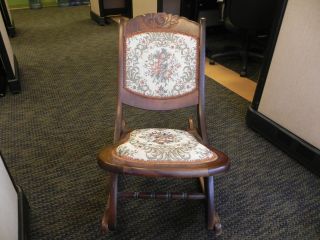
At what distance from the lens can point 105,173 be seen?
4.88ft

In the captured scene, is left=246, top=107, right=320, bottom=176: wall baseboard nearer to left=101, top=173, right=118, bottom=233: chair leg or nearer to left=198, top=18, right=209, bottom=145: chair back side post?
left=198, top=18, right=209, bottom=145: chair back side post

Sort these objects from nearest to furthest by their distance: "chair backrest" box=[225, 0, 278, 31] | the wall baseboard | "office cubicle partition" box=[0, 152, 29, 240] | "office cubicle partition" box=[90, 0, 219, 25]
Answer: "office cubicle partition" box=[0, 152, 29, 240] → the wall baseboard → "chair backrest" box=[225, 0, 278, 31] → "office cubicle partition" box=[90, 0, 219, 25]

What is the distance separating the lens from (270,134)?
5.59 feet

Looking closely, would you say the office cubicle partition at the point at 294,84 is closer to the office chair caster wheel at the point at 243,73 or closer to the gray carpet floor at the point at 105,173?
the gray carpet floor at the point at 105,173

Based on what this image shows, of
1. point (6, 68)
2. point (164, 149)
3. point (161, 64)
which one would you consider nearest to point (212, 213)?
point (164, 149)

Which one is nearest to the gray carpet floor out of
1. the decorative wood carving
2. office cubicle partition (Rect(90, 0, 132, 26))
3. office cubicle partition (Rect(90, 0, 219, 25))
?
the decorative wood carving

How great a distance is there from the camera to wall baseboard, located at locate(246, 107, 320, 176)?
149 centimetres

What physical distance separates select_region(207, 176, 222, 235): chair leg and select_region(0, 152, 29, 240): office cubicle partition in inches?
28.8

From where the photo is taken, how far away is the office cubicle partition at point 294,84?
1374 millimetres

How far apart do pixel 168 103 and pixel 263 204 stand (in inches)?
25.8

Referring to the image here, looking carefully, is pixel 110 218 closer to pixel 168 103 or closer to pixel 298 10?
pixel 168 103

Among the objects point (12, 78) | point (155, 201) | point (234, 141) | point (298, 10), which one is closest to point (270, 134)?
point (234, 141)

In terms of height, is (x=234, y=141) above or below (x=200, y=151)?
below

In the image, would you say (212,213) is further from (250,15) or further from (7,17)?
(7,17)
